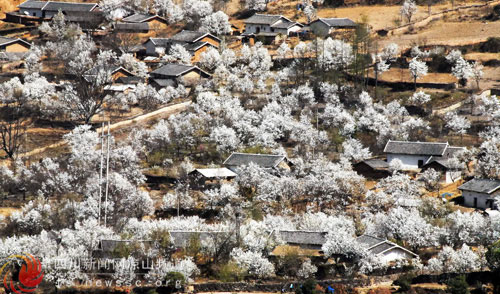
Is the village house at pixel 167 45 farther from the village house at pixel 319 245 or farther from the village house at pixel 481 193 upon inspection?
the village house at pixel 319 245

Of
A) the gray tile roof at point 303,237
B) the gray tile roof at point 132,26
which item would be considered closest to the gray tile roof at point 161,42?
the gray tile roof at point 132,26

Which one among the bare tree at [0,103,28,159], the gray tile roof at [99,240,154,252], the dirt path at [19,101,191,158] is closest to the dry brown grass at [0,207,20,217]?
the gray tile roof at [99,240,154,252]

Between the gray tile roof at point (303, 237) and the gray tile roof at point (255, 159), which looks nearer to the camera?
the gray tile roof at point (303, 237)

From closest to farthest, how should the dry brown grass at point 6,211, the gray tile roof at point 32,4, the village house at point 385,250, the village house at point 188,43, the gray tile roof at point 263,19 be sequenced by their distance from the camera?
the village house at point 385,250
the dry brown grass at point 6,211
the village house at point 188,43
the gray tile roof at point 263,19
the gray tile roof at point 32,4

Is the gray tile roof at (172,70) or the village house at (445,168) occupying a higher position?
the gray tile roof at (172,70)

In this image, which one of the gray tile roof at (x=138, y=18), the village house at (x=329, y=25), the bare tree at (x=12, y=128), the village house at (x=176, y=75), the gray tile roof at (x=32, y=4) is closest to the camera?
the bare tree at (x=12, y=128)

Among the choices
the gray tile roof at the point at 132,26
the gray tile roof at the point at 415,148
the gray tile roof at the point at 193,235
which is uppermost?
the gray tile roof at the point at 132,26

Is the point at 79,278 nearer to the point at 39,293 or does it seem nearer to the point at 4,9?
the point at 39,293

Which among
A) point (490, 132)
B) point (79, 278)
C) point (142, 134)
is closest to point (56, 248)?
point (79, 278)

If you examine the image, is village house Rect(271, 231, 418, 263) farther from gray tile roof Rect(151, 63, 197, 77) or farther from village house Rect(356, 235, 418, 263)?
gray tile roof Rect(151, 63, 197, 77)
